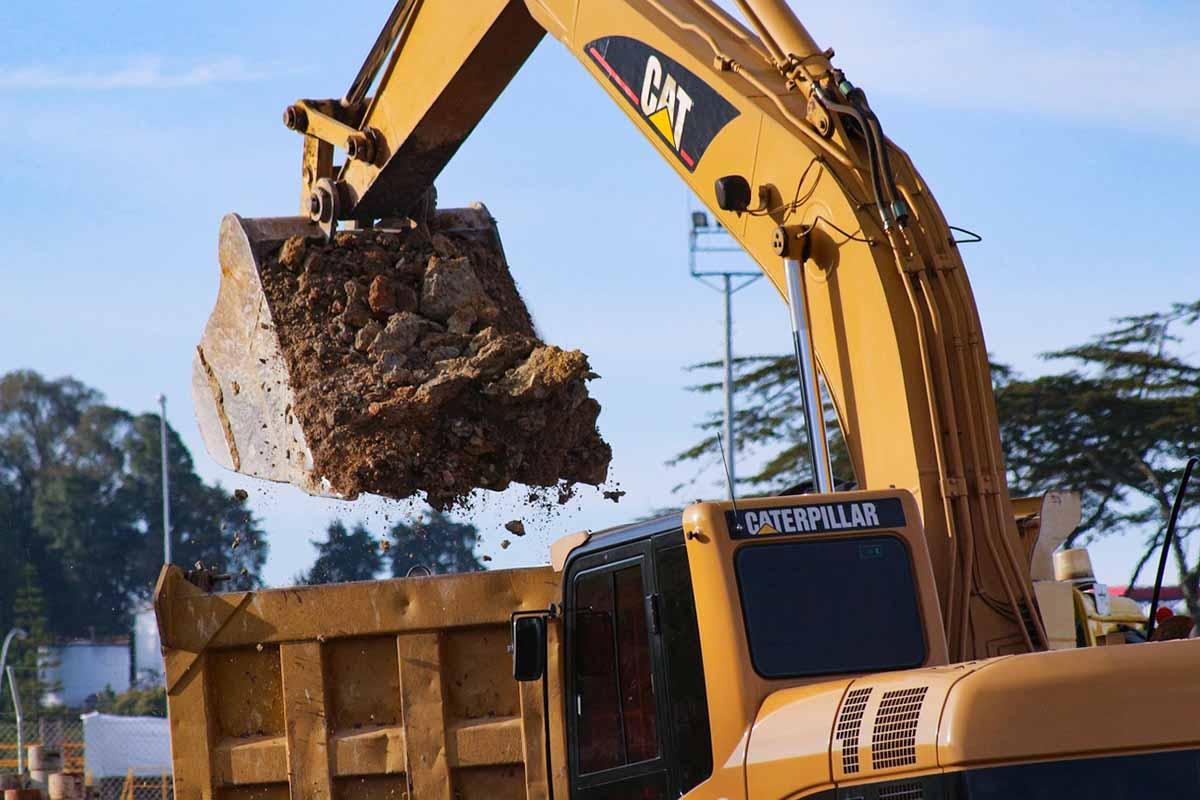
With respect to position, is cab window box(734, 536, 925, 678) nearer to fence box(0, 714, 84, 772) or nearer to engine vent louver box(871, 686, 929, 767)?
engine vent louver box(871, 686, 929, 767)

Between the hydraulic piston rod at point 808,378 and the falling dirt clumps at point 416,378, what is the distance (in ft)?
10.9

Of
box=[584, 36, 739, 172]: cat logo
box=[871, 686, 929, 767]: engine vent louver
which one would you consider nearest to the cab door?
box=[871, 686, 929, 767]: engine vent louver

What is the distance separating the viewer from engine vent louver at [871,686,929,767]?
4191 millimetres

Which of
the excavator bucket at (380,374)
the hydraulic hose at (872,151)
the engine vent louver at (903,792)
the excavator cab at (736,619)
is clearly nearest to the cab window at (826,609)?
the excavator cab at (736,619)

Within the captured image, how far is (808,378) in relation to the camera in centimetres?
562

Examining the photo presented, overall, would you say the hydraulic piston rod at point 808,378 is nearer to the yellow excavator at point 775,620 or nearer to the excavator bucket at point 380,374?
the yellow excavator at point 775,620

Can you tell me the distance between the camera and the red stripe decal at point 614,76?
668 cm

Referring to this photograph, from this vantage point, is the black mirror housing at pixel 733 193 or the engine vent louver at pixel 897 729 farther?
the black mirror housing at pixel 733 193

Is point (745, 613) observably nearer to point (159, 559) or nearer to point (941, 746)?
point (941, 746)

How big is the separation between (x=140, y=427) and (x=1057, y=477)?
4478 centimetres

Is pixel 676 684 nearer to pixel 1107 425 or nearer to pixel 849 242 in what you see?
pixel 849 242

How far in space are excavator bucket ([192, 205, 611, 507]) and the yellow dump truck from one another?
2463mm

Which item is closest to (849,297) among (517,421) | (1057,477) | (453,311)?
(517,421)

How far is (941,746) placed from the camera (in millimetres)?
4090
